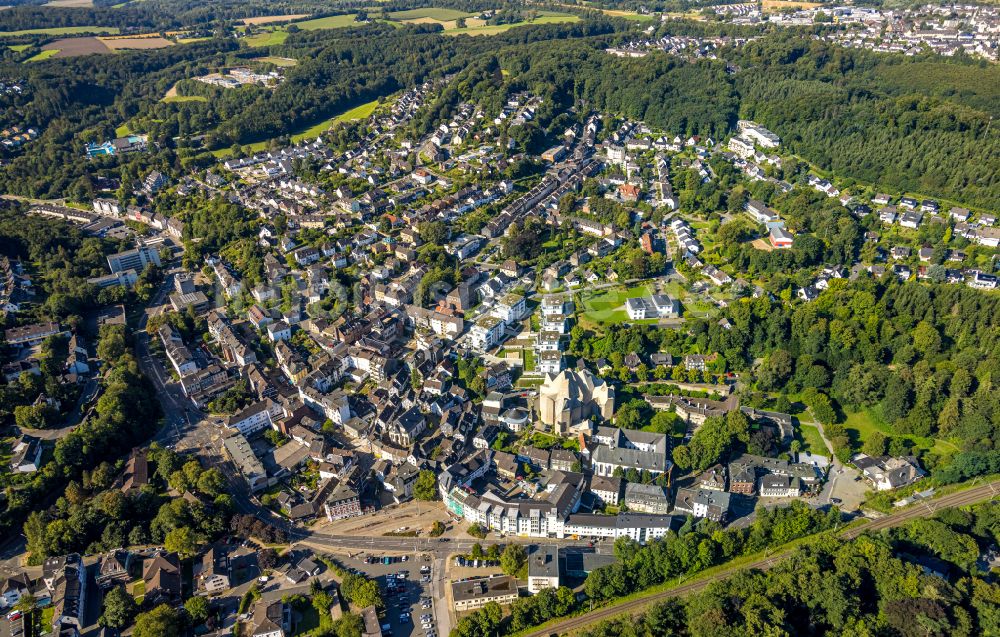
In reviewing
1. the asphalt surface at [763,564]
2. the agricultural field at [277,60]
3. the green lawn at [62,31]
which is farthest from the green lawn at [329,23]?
the asphalt surface at [763,564]

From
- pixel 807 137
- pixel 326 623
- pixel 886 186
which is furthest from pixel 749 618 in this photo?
pixel 807 137

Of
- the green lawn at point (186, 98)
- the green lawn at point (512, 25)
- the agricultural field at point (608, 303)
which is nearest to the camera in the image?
the agricultural field at point (608, 303)

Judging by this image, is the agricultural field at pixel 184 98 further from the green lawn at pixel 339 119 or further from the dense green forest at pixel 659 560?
the dense green forest at pixel 659 560

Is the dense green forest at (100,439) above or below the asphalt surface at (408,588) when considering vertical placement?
above

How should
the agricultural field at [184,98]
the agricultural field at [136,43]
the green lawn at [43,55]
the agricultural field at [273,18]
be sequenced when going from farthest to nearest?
the agricultural field at [273,18] < the agricultural field at [136,43] < the green lawn at [43,55] < the agricultural field at [184,98]

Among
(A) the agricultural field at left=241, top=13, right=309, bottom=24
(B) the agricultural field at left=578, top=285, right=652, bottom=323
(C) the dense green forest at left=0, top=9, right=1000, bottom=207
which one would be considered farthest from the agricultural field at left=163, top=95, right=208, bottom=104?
(B) the agricultural field at left=578, top=285, right=652, bottom=323

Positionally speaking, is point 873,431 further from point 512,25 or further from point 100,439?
point 512,25

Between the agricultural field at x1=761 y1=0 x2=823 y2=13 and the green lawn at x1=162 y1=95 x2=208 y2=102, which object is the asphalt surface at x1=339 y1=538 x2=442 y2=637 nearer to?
the green lawn at x1=162 y1=95 x2=208 y2=102

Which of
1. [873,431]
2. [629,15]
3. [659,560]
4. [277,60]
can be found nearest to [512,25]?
[629,15]
